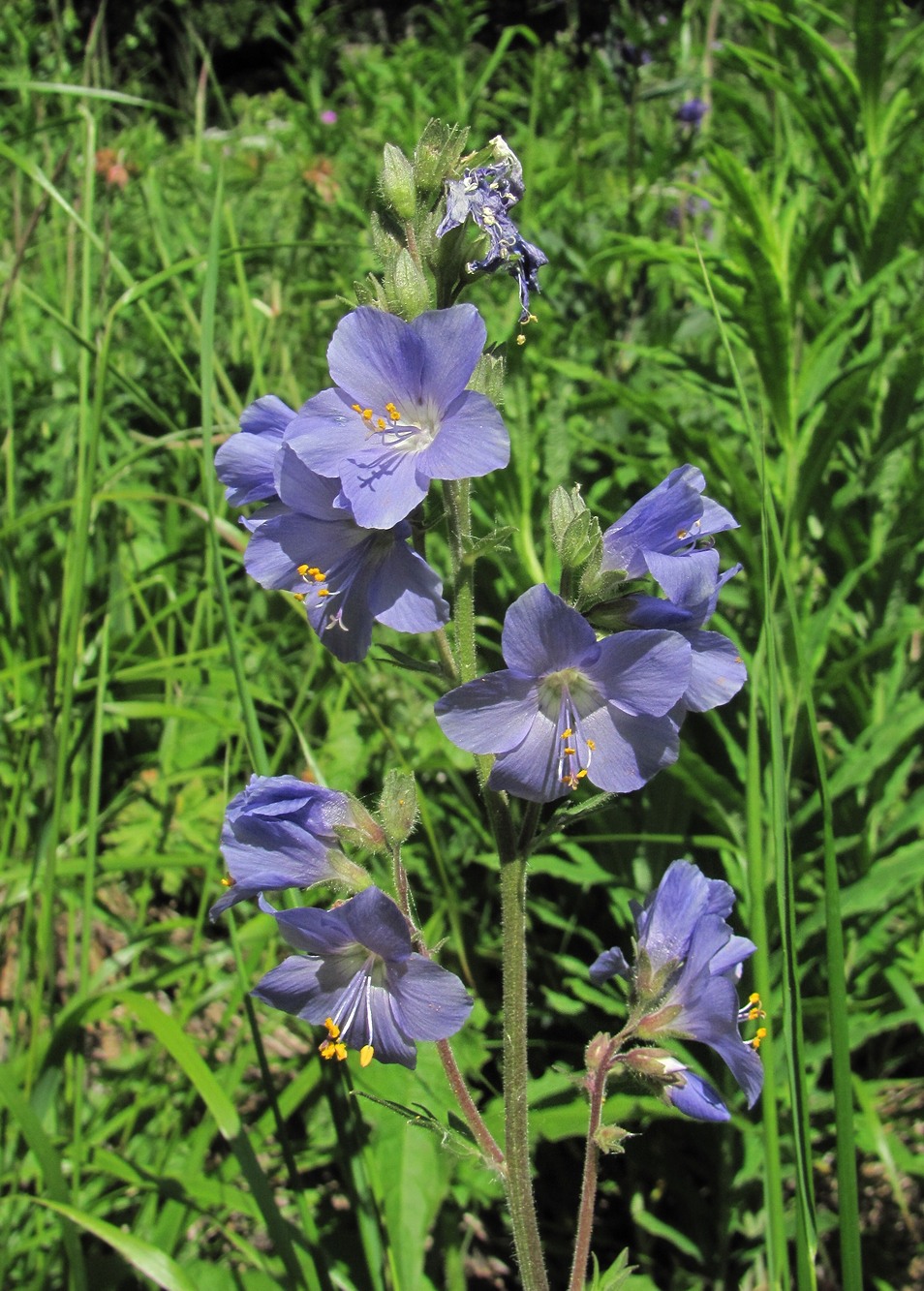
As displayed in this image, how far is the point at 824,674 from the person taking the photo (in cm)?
227

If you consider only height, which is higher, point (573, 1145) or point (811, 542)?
point (811, 542)

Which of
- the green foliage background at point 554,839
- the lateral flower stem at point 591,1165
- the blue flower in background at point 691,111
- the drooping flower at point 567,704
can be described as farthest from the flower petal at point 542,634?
the blue flower in background at point 691,111

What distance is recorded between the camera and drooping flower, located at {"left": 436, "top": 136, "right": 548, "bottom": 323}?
1.27m

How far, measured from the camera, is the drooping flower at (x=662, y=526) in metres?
1.17

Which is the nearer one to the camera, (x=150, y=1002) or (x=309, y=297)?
(x=150, y=1002)

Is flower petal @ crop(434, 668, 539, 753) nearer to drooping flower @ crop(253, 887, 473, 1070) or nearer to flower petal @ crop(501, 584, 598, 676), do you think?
flower petal @ crop(501, 584, 598, 676)

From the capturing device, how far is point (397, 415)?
1.30 meters

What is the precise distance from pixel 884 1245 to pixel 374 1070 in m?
1.18

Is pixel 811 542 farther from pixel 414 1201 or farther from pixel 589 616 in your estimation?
pixel 414 1201

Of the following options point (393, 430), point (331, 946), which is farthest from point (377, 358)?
point (331, 946)

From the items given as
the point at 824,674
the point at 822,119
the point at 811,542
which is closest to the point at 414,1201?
the point at 824,674

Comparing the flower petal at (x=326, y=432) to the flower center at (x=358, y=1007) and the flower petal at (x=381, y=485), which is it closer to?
the flower petal at (x=381, y=485)

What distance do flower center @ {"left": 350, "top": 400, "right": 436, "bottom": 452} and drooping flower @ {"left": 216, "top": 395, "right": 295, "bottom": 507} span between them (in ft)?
0.35

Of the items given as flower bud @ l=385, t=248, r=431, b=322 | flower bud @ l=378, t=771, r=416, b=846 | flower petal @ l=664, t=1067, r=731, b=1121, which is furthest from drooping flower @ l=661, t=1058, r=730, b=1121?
flower bud @ l=385, t=248, r=431, b=322
